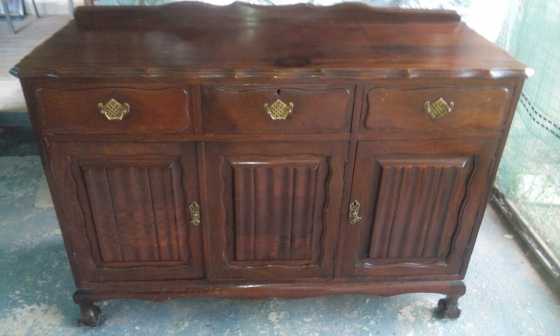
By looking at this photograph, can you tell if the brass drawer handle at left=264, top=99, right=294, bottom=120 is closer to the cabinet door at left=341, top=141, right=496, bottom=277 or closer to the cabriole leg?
the cabinet door at left=341, top=141, right=496, bottom=277

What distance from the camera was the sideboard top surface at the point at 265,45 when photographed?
3.36ft

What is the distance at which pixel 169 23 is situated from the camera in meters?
1.32

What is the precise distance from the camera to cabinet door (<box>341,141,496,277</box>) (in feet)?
3.84

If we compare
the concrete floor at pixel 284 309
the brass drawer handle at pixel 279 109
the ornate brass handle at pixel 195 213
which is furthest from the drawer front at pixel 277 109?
the concrete floor at pixel 284 309

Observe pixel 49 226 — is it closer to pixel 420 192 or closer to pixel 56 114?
pixel 56 114

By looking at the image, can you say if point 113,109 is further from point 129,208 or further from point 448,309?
point 448,309

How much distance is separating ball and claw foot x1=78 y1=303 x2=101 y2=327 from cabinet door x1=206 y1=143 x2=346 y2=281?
38 centimetres

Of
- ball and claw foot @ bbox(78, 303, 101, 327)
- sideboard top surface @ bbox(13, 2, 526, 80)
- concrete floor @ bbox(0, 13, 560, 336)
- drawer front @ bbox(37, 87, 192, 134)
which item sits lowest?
concrete floor @ bbox(0, 13, 560, 336)

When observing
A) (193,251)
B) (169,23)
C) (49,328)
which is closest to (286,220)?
(193,251)

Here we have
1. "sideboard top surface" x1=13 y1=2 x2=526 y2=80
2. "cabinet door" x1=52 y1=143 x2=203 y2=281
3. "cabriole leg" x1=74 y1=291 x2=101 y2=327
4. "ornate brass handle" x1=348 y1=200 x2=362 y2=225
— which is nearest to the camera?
"sideboard top surface" x1=13 y1=2 x2=526 y2=80

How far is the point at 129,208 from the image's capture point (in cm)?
122

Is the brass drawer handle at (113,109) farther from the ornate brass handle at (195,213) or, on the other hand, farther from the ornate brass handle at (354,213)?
the ornate brass handle at (354,213)

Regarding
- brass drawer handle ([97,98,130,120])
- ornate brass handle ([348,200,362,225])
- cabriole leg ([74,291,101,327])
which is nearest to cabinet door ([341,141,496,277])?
ornate brass handle ([348,200,362,225])

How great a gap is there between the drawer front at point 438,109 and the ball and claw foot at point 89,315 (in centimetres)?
96
